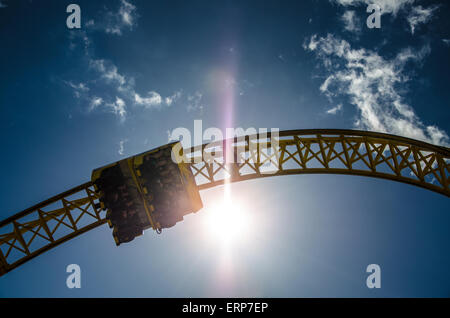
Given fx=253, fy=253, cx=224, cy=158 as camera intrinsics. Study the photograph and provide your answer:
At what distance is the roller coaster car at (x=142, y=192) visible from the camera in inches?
316

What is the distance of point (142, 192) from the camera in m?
8.12

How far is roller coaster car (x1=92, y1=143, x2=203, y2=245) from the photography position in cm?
802

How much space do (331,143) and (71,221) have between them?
1108cm

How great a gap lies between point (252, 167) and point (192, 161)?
2495 mm

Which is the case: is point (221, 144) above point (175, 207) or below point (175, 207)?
above

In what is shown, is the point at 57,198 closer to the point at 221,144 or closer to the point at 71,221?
the point at 71,221

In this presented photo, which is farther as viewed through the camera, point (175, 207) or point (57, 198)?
point (57, 198)

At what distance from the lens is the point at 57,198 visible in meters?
9.73
